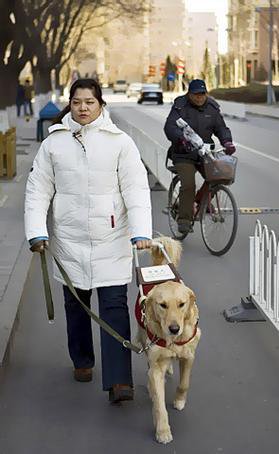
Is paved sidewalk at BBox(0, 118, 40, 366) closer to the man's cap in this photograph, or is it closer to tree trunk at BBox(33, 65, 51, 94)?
the man's cap

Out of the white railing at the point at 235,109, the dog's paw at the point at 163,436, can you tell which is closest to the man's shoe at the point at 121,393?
the dog's paw at the point at 163,436

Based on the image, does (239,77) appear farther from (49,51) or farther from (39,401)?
(39,401)

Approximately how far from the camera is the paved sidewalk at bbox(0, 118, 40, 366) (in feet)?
23.2

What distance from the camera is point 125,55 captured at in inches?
6895

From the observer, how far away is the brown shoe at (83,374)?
5957 millimetres

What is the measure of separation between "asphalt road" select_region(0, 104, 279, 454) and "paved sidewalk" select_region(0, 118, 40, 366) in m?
0.17

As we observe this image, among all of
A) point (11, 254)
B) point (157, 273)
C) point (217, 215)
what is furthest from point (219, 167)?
point (157, 273)

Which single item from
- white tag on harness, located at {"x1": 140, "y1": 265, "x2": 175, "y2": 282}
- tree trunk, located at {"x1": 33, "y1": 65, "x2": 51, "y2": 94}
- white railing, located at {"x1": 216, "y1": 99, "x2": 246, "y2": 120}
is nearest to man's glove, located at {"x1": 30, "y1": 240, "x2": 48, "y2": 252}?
white tag on harness, located at {"x1": 140, "y1": 265, "x2": 175, "y2": 282}

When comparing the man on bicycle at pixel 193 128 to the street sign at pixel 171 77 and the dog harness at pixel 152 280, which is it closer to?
the dog harness at pixel 152 280

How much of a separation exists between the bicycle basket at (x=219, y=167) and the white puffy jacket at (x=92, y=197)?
4.44 m

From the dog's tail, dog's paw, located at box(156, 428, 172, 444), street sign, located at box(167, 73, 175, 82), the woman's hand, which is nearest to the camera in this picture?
dog's paw, located at box(156, 428, 172, 444)

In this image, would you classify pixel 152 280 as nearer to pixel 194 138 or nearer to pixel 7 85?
pixel 194 138

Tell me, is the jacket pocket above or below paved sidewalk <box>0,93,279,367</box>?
above

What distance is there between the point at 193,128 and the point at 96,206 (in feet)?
16.0
